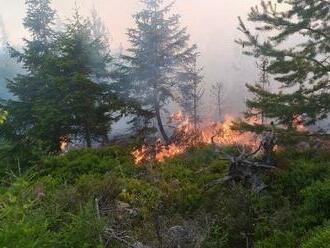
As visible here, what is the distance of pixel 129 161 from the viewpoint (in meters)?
17.3

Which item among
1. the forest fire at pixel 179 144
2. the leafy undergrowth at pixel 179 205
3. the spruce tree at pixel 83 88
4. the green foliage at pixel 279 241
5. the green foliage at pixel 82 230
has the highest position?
the spruce tree at pixel 83 88

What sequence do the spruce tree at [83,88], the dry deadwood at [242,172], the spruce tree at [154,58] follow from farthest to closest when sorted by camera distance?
the spruce tree at [154,58] → the spruce tree at [83,88] → the dry deadwood at [242,172]

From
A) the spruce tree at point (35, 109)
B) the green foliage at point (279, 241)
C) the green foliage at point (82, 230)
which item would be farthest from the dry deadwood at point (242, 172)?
the spruce tree at point (35, 109)

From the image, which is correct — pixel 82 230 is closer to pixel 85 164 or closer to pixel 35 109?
pixel 85 164

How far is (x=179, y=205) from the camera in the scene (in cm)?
1252

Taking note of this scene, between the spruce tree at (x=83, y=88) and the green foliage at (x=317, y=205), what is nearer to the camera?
the green foliage at (x=317, y=205)

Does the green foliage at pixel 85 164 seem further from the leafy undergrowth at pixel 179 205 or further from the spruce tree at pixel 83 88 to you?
the spruce tree at pixel 83 88

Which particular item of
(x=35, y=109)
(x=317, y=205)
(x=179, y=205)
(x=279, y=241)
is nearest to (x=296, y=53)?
(x=179, y=205)

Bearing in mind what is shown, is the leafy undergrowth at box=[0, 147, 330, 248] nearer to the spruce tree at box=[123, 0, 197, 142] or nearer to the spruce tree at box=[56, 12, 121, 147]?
the spruce tree at box=[56, 12, 121, 147]

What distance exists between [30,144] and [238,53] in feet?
226

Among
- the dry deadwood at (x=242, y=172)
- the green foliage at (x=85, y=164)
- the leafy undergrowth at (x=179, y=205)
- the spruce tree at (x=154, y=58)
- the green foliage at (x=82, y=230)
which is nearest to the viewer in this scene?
the green foliage at (x=82, y=230)

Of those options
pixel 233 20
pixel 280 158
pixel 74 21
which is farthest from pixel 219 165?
pixel 233 20

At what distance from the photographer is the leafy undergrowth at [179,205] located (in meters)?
6.95

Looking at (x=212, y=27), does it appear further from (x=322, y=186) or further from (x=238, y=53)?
(x=322, y=186)
